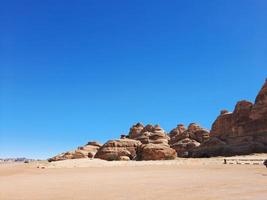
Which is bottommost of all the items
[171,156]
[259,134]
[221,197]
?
[221,197]

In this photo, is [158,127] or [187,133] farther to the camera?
[187,133]

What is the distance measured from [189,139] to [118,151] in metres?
37.8

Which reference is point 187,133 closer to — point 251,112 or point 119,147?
point 251,112

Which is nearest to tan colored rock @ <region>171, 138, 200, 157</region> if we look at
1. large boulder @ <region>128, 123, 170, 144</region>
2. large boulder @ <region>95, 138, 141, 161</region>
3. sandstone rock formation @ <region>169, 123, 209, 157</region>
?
sandstone rock formation @ <region>169, 123, 209, 157</region>

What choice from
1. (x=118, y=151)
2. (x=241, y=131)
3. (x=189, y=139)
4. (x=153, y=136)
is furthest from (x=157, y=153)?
(x=189, y=139)

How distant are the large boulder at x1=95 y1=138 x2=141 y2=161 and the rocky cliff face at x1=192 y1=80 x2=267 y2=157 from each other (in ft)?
54.1

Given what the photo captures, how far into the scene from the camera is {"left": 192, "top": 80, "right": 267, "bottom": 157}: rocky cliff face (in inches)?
2176

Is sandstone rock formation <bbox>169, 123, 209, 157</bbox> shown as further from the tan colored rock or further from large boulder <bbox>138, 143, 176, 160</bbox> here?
large boulder <bbox>138, 143, 176, 160</bbox>

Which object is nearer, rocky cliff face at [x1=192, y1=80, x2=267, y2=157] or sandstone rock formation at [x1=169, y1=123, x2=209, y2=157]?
rocky cliff face at [x1=192, y1=80, x2=267, y2=157]

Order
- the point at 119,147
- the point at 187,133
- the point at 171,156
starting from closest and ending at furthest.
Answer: the point at 171,156, the point at 119,147, the point at 187,133

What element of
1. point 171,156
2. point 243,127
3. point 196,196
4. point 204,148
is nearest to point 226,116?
point 243,127

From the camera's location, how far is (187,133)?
8619 cm

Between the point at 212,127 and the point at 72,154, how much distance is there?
1342 inches

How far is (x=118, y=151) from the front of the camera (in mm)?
48062
